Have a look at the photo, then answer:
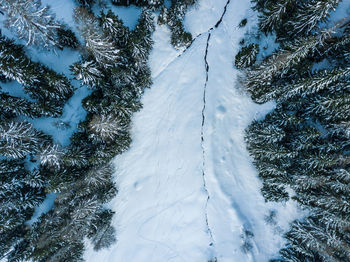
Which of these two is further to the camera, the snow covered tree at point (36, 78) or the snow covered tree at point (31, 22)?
the snow covered tree at point (36, 78)

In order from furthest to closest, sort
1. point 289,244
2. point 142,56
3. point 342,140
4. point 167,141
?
point 167,141 → point 289,244 → point 142,56 → point 342,140

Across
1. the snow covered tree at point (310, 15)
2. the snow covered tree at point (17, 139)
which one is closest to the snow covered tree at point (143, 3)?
the snow covered tree at point (310, 15)

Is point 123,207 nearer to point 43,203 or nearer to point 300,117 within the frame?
point 43,203

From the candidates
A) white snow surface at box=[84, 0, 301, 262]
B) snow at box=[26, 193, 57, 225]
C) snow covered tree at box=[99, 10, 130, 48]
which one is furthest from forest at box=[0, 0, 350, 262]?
white snow surface at box=[84, 0, 301, 262]

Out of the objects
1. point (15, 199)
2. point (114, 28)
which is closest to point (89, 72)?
point (114, 28)

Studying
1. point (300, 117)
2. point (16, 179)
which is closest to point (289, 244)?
point (300, 117)

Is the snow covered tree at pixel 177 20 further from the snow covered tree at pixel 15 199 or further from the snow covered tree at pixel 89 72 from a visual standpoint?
the snow covered tree at pixel 15 199

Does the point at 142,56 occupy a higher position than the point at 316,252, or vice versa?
the point at 142,56
